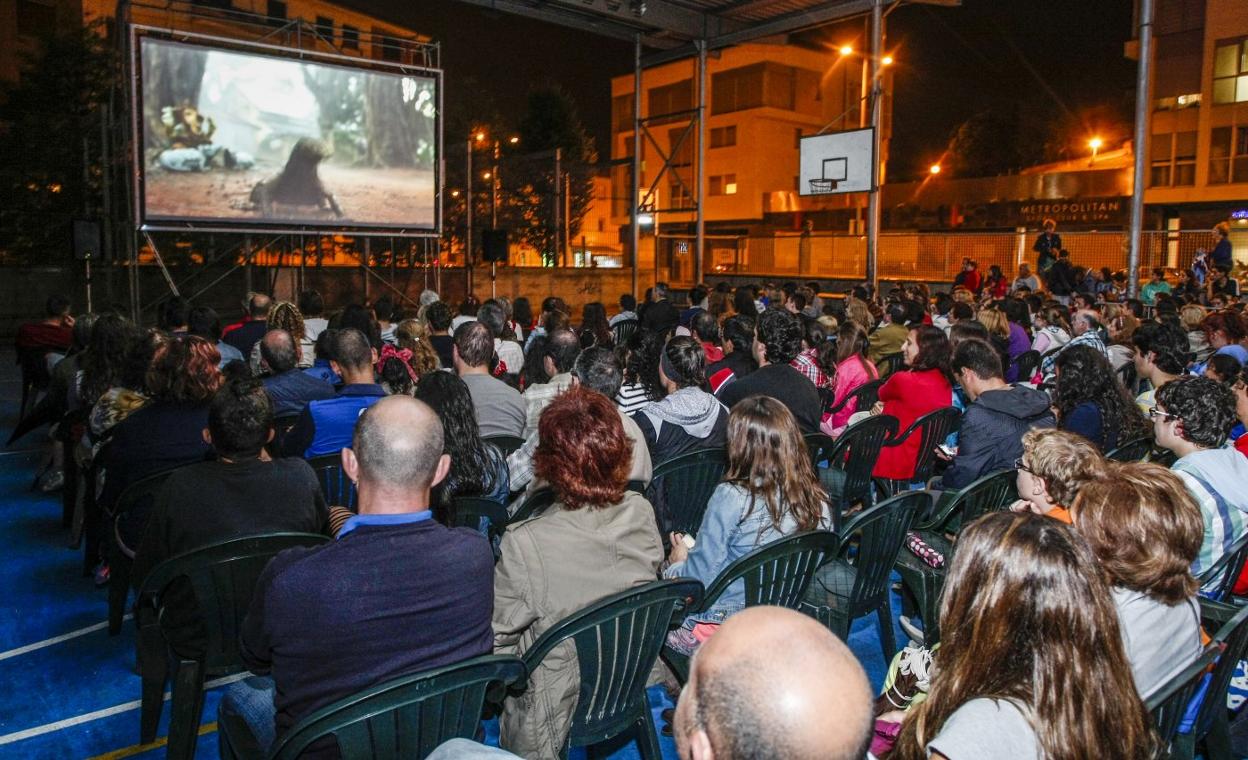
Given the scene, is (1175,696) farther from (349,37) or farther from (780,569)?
(349,37)

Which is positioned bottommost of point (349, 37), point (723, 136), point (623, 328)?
point (623, 328)

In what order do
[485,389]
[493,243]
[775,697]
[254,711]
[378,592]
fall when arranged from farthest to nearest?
[493,243] < [485,389] < [254,711] < [378,592] < [775,697]

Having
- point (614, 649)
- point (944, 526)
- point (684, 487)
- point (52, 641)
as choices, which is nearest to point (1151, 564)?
point (614, 649)

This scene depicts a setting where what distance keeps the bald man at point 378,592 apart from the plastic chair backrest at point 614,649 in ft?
0.77

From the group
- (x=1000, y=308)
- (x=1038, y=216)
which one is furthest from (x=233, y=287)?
(x=1038, y=216)

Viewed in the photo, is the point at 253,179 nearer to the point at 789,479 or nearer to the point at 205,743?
the point at 205,743

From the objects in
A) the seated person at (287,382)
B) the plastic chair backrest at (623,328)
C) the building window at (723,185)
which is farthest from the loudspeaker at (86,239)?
the building window at (723,185)

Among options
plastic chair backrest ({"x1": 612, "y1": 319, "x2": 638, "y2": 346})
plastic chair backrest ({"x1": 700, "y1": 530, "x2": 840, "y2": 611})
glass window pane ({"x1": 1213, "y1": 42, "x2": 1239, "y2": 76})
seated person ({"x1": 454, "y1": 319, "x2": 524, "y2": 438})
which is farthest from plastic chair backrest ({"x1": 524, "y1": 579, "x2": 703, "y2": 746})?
glass window pane ({"x1": 1213, "y1": 42, "x2": 1239, "y2": 76})

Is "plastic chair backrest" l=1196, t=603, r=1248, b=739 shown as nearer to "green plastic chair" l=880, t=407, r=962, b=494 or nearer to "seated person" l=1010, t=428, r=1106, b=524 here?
"seated person" l=1010, t=428, r=1106, b=524

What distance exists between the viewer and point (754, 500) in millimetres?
2904

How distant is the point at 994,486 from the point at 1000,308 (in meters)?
5.61

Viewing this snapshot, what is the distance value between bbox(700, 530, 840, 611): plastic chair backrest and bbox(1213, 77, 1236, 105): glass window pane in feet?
107

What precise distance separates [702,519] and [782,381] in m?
1.45

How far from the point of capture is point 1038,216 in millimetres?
27453
